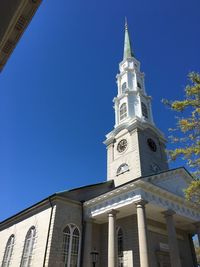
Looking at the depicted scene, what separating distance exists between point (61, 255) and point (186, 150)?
1132 cm

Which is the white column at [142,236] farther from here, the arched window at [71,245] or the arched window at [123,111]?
the arched window at [123,111]

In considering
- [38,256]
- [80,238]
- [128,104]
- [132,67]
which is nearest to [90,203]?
[80,238]

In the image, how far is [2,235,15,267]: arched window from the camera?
19547mm

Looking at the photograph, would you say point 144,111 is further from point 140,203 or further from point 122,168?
point 140,203

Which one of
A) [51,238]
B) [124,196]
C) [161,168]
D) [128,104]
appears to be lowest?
[51,238]

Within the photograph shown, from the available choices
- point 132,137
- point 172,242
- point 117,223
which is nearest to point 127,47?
point 132,137

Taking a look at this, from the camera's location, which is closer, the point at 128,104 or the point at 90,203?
the point at 90,203

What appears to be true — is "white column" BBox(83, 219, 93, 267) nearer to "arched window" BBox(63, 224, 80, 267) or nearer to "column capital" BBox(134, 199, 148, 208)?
"arched window" BBox(63, 224, 80, 267)

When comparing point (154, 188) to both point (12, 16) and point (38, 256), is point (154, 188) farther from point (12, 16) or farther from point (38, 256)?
point (12, 16)

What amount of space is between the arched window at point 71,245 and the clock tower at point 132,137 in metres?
7.11

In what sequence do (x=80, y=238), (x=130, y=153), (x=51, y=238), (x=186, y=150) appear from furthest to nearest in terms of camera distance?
(x=130, y=153), (x=80, y=238), (x=51, y=238), (x=186, y=150)

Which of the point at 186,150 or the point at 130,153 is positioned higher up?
the point at 130,153

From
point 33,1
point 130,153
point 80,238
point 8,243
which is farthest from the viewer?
point 130,153

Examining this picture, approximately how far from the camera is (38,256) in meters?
15.9
